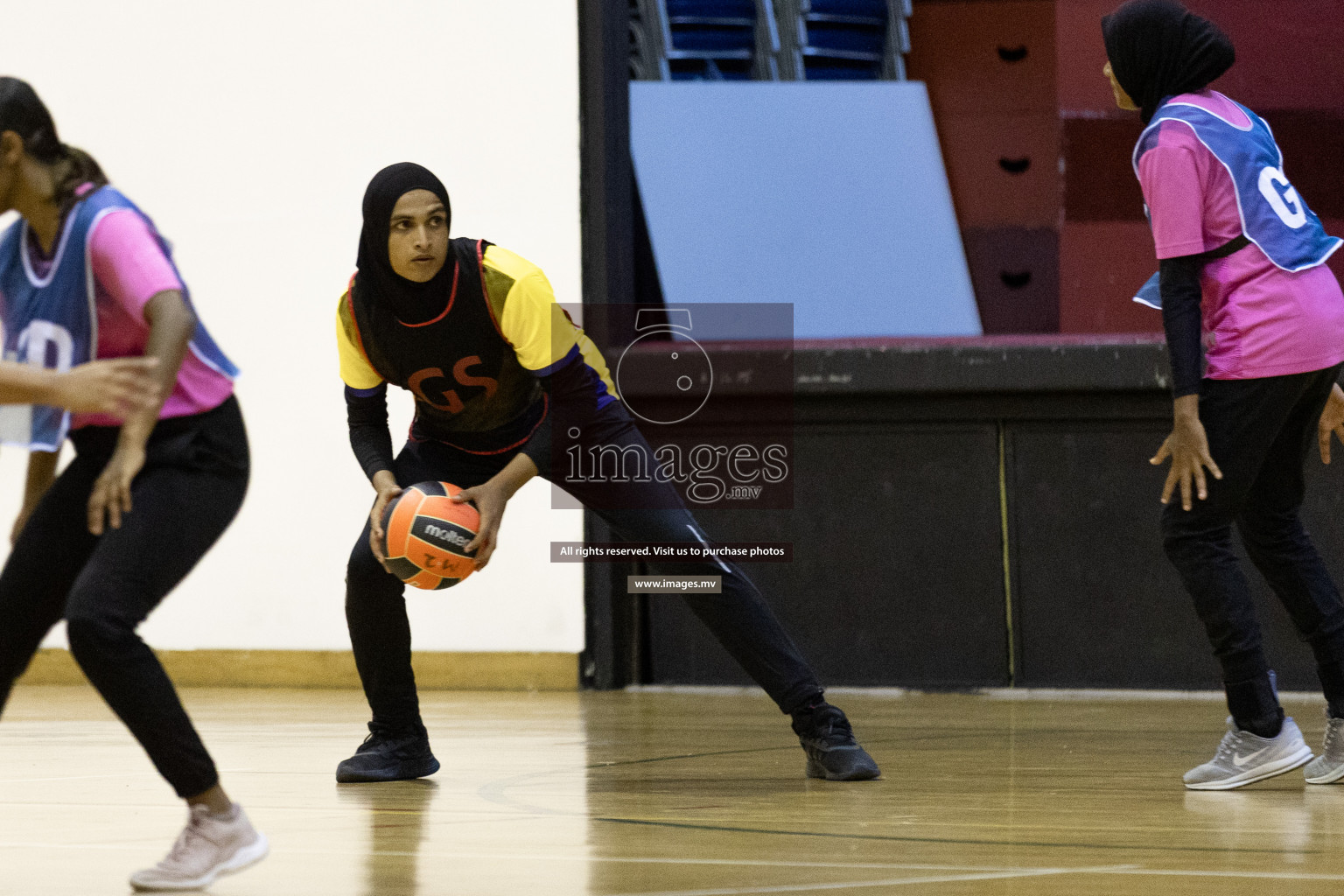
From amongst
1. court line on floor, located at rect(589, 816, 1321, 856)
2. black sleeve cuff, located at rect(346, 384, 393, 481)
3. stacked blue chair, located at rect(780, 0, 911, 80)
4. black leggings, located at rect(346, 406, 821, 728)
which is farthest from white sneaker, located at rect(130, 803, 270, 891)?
stacked blue chair, located at rect(780, 0, 911, 80)

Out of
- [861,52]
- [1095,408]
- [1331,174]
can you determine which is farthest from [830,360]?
[1331,174]

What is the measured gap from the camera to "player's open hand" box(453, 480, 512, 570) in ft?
14.2

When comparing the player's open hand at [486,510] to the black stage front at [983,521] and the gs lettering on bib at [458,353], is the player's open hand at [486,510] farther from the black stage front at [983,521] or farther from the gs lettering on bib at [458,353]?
the black stage front at [983,521]

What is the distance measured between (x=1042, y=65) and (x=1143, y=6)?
3.63 metres

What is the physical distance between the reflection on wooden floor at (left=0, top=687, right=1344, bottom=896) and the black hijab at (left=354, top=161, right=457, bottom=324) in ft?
4.20

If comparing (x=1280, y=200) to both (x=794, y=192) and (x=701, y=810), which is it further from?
(x=794, y=192)

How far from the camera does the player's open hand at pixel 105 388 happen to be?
2955 millimetres

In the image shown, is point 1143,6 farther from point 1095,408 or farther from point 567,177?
point 567,177

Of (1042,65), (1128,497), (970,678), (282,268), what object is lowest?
(970,678)

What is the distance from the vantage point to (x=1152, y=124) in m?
4.15

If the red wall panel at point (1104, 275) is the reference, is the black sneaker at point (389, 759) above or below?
below

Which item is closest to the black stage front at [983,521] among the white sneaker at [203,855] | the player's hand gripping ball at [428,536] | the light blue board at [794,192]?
the light blue board at [794,192]

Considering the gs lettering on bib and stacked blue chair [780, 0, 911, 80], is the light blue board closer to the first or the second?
stacked blue chair [780, 0, 911, 80]

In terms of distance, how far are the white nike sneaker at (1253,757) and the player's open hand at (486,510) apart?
190 centimetres
